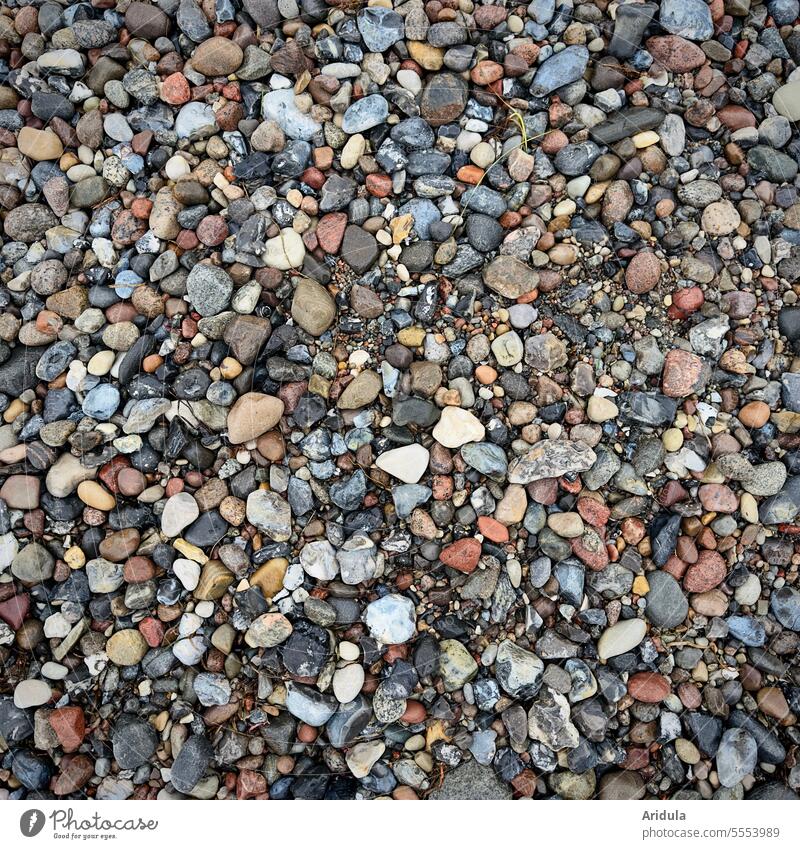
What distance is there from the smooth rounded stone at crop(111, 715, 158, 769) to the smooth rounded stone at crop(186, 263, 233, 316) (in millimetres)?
993

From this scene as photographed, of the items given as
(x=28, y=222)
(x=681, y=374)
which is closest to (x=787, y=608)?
(x=681, y=374)

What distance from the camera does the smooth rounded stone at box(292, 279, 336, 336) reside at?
63.6 inches

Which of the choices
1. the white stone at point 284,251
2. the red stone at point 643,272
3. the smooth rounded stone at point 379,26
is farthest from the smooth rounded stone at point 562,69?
the white stone at point 284,251

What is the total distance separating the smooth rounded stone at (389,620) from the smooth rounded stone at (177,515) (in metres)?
0.48

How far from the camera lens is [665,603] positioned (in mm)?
1573

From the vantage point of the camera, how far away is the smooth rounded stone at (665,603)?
5.16 feet

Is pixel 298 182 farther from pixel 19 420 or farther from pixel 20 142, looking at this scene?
pixel 19 420

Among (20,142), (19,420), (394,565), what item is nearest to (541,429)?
(394,565)

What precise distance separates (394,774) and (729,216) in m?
1.59

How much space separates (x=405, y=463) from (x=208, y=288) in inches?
25.5

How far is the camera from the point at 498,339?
1.62 m

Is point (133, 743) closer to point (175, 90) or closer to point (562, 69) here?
point (175, 90)

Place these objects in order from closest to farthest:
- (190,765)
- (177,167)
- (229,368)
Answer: (190,765) → (229,368) → (177,167)

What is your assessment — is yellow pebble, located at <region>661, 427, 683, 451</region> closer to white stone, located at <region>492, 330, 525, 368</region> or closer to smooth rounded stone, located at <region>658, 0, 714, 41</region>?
white stone, located at <region>492, 330, 525, 368</region>
